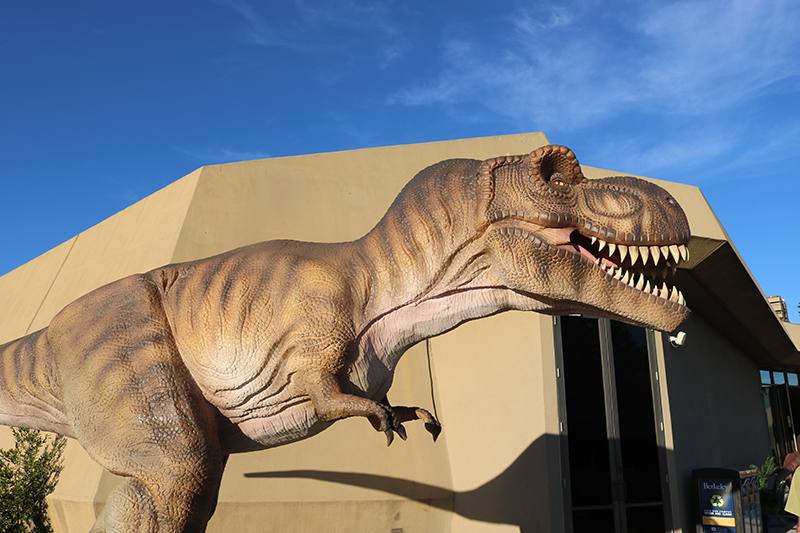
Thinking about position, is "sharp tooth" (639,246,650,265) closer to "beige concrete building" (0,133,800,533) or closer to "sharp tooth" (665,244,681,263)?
"sharp tooth" (665,244,681,263)

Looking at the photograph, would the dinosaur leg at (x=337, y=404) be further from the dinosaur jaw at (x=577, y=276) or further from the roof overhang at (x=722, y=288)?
the roof overhang at (x=722, y=288)

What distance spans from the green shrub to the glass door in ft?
17.6

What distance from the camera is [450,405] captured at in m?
7.76

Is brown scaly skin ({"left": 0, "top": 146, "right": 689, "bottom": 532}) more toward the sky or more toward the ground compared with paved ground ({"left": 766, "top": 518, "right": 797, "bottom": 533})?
more toward the sky

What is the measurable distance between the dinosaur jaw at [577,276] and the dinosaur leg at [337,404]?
640mm

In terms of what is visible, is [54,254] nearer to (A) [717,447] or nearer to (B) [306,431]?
(B) [306,431]

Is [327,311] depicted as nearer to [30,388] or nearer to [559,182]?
[559,182]

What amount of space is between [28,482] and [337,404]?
5.50 m

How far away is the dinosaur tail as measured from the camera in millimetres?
2615

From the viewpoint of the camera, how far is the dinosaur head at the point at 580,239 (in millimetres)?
2215

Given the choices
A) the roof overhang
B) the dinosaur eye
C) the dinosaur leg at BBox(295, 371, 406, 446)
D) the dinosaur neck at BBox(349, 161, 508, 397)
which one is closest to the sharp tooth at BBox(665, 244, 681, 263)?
the dinosaur eye

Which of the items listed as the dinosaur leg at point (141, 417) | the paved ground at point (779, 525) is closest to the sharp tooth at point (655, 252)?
the dinosaur leg at point (141, 417)

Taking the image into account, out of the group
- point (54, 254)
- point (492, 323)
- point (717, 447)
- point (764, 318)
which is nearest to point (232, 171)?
point (492, 323)

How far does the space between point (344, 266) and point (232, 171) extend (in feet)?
19.4
